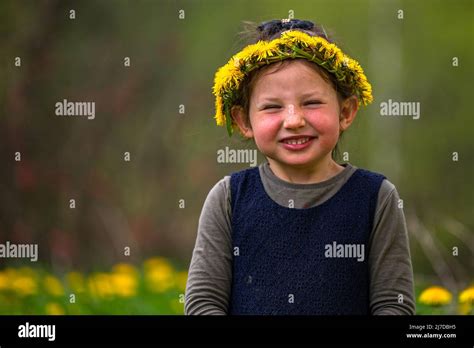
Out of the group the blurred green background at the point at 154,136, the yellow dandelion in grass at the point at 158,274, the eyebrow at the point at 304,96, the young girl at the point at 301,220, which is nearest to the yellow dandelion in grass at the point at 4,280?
the blurred green background at the point at 154,136

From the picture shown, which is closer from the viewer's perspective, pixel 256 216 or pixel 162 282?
pixel 256 216

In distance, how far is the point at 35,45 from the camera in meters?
3.24

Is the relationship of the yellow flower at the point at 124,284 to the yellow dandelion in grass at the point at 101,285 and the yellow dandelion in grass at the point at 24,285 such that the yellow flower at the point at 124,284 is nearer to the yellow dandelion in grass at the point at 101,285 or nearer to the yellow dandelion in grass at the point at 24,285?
the yellow dandelion in grass at the point at 101,285

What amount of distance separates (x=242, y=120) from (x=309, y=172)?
0.23 metres

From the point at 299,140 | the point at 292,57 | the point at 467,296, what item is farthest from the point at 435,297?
the point at 292,57

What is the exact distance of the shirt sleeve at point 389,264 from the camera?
6.75 feet

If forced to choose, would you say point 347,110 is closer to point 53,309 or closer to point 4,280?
point 53,309

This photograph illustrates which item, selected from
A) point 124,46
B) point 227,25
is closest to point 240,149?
point 227,25

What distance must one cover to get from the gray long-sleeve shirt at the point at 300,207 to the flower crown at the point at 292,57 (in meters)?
0.22

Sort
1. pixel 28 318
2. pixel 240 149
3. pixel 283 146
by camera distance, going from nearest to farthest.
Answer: pixel 283 146, pixel 28 318, pixel 240 149

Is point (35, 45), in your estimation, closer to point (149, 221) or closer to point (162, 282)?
point (149, 221)

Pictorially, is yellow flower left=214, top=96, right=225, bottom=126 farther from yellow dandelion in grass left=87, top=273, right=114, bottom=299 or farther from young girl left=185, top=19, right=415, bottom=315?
yellow dandelion in grass left=87, top=273, right=114, bottom=299

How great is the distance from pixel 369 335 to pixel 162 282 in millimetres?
1207

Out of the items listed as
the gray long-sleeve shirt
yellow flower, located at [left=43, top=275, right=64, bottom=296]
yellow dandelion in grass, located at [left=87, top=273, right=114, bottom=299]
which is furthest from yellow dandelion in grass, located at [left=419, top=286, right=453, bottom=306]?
yellow flower, located at [left=43, top=275, right=64, bottom=296]
